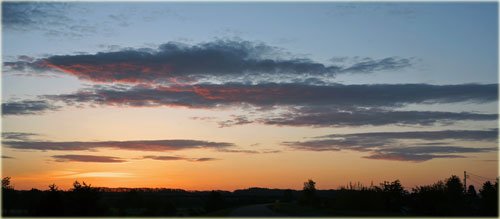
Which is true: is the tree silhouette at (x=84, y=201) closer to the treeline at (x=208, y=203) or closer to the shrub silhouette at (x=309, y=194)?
the treeline at (x=208, y=203)

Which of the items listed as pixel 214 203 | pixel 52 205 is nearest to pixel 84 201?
pixel 52 205

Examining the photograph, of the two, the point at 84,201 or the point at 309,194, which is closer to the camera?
the point at 84,201

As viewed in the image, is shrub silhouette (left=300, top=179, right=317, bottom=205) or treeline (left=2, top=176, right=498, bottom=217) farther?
shrub silhouette (left=300, top=179, right=317, bottom=205)

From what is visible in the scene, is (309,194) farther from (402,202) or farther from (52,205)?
(52,205)

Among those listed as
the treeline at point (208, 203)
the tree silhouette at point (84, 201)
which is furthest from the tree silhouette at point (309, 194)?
the tree silhouette at point (84, 201)

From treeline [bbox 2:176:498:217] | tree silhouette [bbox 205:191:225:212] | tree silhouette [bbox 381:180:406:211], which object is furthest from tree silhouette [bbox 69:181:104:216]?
tree silhouette [bbox 381:180:406:211]

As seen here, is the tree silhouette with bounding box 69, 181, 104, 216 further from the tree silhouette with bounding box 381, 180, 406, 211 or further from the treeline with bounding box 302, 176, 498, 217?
the tree silhouette with bounding box 381, 180, 406, 211

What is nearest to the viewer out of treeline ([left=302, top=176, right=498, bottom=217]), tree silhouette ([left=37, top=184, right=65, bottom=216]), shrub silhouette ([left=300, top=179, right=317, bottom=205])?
tree silhouette ([left=37, top=184, right=65, bottom=216])

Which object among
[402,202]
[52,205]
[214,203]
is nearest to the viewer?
[52,205]

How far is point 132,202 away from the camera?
184 feet

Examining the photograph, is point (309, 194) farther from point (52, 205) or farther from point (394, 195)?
point (52, 205)

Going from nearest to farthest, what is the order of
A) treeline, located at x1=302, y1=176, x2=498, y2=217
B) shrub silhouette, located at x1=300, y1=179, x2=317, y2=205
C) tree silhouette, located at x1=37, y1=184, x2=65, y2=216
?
tree silhouette, located at x1=37, y1=184, x2=65, y2=216, treeline, located at x1=302, y1=176, x2=498, y2=217, shrub silhouette, located at x1=300, y1=179, x2=317, y2=205

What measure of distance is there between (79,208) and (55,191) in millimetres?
2476

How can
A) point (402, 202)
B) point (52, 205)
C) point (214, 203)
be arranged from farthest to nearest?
point (402, 202) → point (214, 203) → point (52, 205)
